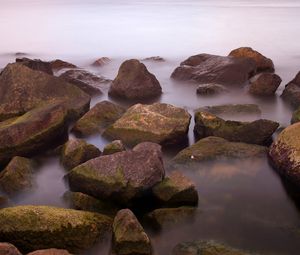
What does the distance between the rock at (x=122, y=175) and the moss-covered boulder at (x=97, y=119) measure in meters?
3.17

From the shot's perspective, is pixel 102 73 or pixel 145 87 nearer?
pixel 145 87

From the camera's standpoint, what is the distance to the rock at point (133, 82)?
14234mm

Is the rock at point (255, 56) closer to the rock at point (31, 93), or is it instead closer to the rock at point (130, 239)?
the rock at point (31, 93)

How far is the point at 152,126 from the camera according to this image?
32.6 feet

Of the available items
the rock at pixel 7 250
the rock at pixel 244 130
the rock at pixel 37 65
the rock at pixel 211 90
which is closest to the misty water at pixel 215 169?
the rock at pixel 211 90

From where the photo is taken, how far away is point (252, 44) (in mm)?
29750

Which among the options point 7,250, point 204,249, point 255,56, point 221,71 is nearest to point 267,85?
point 221,71

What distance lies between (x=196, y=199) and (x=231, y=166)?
1593 millimetres

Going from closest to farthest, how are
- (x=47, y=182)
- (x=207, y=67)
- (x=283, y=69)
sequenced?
(x=47, y=182)
(x=207, y=67)
(x=283, y=69)

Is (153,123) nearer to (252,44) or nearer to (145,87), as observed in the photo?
(145,87)

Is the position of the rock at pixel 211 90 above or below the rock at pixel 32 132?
below

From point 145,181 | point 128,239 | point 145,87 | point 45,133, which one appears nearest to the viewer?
point 128,239

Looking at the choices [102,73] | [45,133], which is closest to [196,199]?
[45,133]

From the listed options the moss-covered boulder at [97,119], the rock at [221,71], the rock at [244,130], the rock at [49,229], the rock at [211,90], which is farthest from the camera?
the rock at [221,71]
